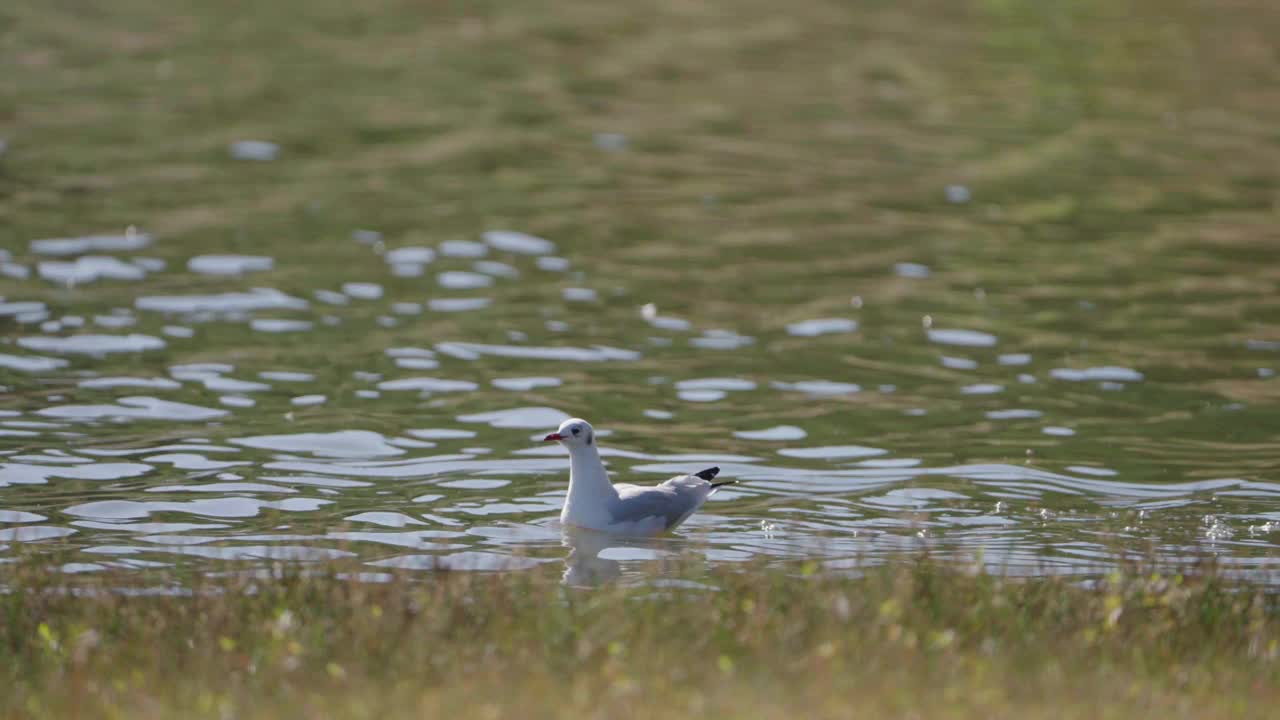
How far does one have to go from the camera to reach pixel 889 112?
143 feet

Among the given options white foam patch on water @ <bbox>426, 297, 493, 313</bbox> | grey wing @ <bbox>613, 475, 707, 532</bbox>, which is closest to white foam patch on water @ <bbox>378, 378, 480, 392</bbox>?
white foam patch on water @ <bbox>426, 297, 493, 313</bbox>

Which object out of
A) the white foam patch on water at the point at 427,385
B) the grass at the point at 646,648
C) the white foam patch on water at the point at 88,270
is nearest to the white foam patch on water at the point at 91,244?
the white foam patch on water at the point at 88,270

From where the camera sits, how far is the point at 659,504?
1833 cm

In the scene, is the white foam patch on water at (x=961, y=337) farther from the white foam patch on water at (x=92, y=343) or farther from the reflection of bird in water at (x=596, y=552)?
the white foam patch on water at (x=92, y=343)

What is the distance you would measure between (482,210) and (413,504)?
15.1m

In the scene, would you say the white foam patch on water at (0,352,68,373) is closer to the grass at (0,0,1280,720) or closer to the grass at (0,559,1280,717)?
the grass at (0,0,1280,720)

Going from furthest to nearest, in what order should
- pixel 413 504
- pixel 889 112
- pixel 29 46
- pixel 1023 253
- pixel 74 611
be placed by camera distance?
1. pixel 29 46
2. pixel 889 112
3. pixel 1023 253
4. pixel 413 504
5. pixel 74 611

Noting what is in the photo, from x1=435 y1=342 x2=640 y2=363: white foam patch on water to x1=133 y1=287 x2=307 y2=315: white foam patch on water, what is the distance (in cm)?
310

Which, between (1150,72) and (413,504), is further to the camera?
(1150,72)

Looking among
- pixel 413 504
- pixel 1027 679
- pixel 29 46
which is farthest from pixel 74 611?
pixel 29 46

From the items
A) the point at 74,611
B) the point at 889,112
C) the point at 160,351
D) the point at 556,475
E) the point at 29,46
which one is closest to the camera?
the point at 74,611

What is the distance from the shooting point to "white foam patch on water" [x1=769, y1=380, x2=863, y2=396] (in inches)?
938

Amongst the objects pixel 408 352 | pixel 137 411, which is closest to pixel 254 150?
pixel 408 352

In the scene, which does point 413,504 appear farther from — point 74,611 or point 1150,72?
point 1150,72
